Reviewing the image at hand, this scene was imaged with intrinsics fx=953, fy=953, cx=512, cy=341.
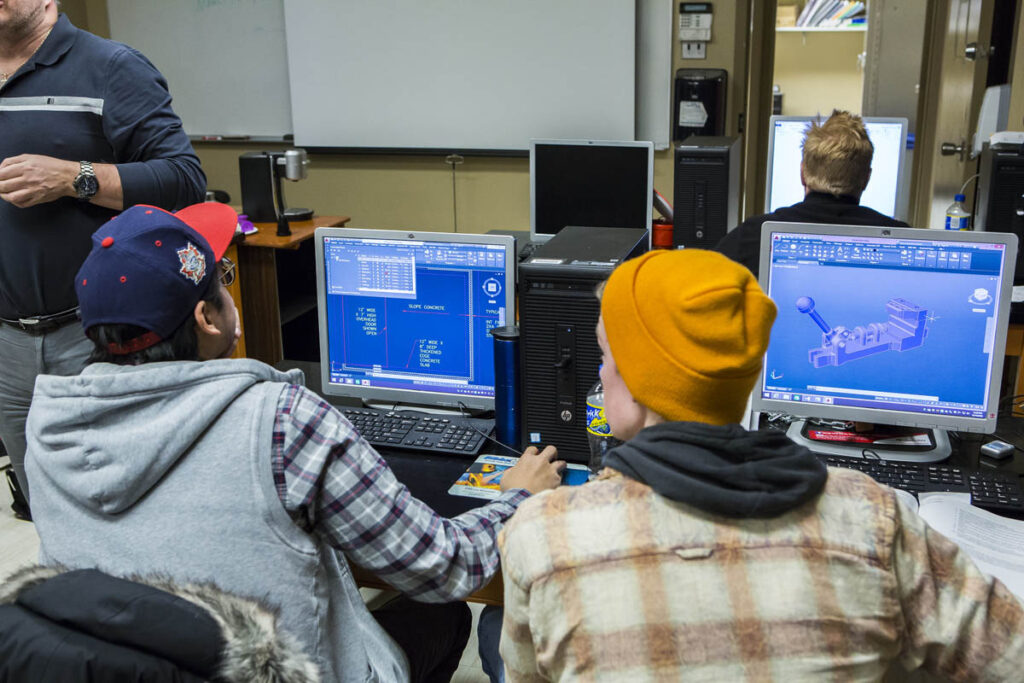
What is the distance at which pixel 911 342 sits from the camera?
5.60 ft

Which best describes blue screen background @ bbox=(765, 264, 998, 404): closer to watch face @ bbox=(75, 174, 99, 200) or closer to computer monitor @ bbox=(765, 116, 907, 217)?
watch face @ bbox=(75, 174, 99, 200)

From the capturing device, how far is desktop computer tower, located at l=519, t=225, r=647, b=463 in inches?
67.0

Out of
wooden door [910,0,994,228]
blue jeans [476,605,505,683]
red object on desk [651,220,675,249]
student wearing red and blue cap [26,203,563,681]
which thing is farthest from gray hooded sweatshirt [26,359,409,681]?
wooden door [910,0,994,228]

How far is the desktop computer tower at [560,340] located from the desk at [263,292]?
7.30 ft

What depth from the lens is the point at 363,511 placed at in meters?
1.21

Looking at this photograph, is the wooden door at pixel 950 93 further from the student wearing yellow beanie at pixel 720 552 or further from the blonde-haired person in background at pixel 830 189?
the student wearing yellow beanie at pixel 720 552

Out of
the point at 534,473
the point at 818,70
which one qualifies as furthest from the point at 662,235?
the point at 818,70

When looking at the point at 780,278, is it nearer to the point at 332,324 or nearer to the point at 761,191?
the point at 332,324

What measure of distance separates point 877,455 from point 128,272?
4.31ft

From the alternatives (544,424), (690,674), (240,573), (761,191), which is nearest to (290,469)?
(240,573)

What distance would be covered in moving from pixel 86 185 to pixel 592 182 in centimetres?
185

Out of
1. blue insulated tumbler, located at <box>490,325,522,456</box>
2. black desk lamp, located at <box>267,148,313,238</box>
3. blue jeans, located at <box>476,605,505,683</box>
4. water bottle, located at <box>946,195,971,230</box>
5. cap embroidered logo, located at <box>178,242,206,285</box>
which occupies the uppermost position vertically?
cap embroidered logo, located at <box>178,242,206,285</box>

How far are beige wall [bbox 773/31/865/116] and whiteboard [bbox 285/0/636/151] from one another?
9.39 ft

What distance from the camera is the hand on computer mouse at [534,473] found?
1552 mm
